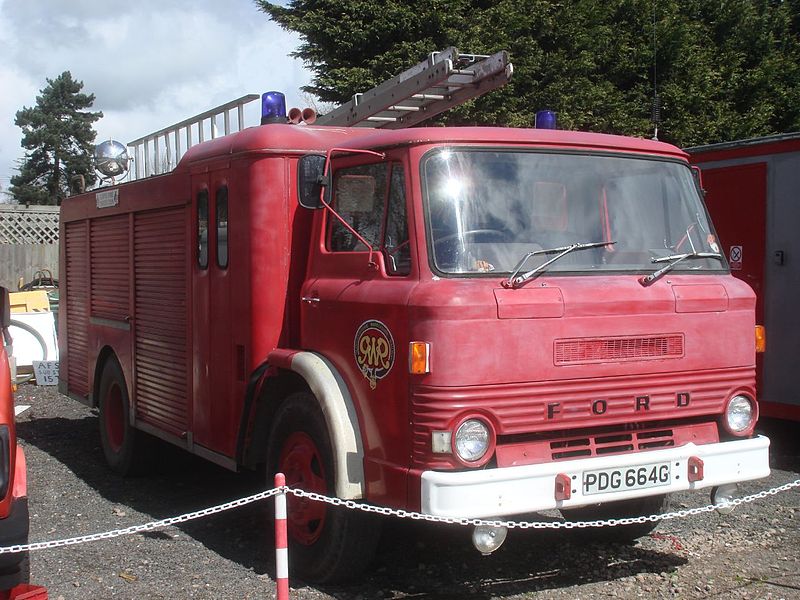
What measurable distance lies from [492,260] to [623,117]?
16442 millimetres

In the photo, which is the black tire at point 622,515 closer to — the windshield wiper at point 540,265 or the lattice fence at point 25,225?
the windshield wiper at point 540,265

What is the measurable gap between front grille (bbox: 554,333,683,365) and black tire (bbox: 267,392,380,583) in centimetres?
133

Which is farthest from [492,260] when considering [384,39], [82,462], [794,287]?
[384,39]

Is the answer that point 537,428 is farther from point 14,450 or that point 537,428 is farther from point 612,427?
point 14,450

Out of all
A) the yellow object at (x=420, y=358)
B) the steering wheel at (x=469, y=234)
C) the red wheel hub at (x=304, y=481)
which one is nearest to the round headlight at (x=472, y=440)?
the yellow object at (x=420, y=358)

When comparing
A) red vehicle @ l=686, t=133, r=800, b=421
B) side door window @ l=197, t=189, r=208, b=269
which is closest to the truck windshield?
side door window @ l=197, t=189, r=208, b=269

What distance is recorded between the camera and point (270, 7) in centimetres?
1920

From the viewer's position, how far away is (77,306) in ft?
30.0

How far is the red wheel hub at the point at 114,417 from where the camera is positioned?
8.41 meters

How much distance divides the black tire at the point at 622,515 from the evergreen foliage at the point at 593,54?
1196cm

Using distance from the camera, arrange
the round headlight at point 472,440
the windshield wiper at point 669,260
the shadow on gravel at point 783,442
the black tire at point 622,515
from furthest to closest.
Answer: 1. the shadow on gravel at point 783,442
2. the black tire at point 622,515
3. the windshield wiper at point 669,260
4. the round headlight at point 472,440

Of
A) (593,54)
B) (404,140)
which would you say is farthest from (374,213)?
(593,54)

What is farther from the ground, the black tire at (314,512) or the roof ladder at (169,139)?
the roof ladder at (169,139)

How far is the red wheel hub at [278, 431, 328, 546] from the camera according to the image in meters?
5.26
